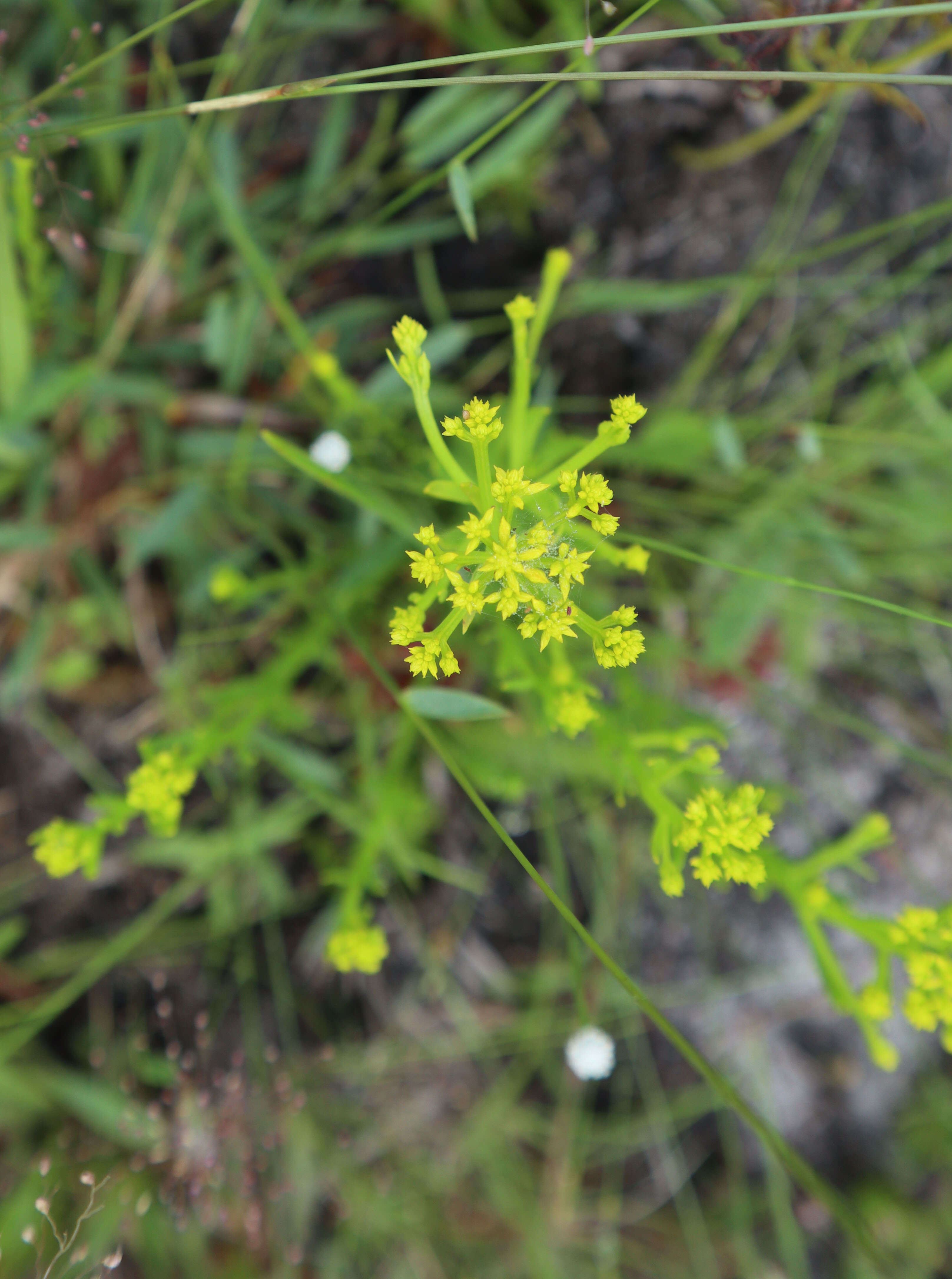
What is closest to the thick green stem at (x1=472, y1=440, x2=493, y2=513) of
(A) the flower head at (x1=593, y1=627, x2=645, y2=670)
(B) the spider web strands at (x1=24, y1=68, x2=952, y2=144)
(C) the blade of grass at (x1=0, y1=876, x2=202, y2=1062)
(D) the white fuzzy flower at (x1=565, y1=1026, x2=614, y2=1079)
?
(A) the flower head at (x1=593, y1=627, x2=645, y2=670)

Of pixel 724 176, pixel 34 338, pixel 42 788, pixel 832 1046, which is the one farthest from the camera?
pixel 832 1046

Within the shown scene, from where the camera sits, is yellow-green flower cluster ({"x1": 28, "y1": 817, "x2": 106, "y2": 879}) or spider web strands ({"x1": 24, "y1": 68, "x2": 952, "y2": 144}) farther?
yellow-green flower cluster ({"x1": 28, "y1": 817, "x2": 106, "y2": 879})

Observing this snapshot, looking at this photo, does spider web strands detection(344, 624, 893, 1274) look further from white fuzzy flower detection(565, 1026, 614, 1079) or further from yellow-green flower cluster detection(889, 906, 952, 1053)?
white fuzzy flower detection(565, 1026, 614, 1079)

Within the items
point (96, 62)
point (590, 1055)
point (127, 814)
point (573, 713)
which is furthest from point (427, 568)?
point (590, 1055)

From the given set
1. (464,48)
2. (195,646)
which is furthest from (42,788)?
(464,48)

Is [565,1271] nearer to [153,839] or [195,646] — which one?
[153,839]

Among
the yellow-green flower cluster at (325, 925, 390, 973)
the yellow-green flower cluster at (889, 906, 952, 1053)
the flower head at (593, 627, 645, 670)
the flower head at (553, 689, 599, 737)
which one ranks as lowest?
the yellow-green flower cluster at (889, 906, 952, 1053)

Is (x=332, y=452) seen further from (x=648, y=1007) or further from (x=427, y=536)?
(x=648, y=1007)
